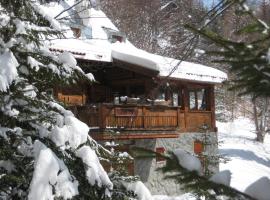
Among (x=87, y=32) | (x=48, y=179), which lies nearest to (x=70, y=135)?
(x=48, y=179)

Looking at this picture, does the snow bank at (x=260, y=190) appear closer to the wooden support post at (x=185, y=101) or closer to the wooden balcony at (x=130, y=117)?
the wooden balcony at (x=130, y=117)

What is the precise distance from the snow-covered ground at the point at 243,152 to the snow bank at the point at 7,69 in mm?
17920

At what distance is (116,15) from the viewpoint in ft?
121

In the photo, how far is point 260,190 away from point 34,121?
15.3 ft

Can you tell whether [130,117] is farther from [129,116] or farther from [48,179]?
[48,179]

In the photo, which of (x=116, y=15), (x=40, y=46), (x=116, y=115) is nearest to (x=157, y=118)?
(x=116, y=115)

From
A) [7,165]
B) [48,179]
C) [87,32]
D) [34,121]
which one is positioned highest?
[87,32]

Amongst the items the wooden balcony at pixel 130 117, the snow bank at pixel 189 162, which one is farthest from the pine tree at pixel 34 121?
the wooden balcony at pixel 130 117

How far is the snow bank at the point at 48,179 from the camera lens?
5133 mm

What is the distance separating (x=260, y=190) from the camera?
74.5 inches

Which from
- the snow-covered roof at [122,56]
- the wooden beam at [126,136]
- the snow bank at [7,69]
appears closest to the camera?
the snow bank at [7,69]

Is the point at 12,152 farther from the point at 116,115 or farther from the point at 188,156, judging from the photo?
the point at 116,115

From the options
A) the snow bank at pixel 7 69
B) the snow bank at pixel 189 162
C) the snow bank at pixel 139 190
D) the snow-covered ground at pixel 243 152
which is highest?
the snow bank at pixel 7 69

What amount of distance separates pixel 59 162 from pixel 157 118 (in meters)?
13.2
